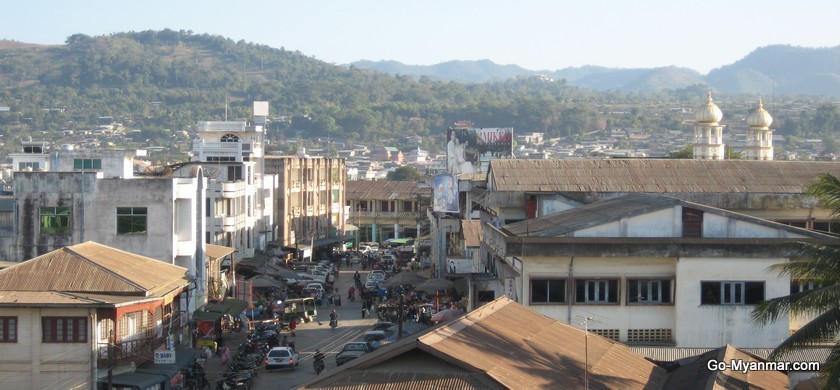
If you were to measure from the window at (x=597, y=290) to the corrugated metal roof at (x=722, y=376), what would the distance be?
4759 millimetres

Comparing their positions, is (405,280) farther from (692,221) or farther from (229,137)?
(692,221)

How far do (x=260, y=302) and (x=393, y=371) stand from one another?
105ft

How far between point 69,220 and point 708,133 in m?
51.1

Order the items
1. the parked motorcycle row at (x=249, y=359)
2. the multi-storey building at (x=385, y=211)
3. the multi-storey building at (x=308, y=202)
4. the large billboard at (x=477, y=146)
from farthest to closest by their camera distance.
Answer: the multi-storey building at (x=385, y=211)
the large billboard at (x=477, y=146)
the multi-storey building at (x=308, y=202)
the parked motorcycle row at (x=249, y=359)

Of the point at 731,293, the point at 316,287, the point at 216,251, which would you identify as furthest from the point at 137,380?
the point at 316,287

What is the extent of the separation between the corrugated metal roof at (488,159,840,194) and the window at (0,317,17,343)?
Answer: 1317 centimetres

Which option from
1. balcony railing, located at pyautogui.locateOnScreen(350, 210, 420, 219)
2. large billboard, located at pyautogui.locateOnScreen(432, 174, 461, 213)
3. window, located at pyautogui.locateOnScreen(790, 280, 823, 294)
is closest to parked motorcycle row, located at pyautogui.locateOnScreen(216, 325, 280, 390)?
window, located at pyautogui.locateOnScreen(790, 280, 823, 294)

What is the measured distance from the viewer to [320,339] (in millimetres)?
41062

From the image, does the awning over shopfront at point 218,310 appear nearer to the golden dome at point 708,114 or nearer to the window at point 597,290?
the window at point 597,290

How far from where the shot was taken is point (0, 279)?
27.5 metres

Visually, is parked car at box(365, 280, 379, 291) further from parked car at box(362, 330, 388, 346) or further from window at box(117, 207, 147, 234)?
window at box(117, 207, 147, 234)

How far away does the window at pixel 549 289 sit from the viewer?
26672mm

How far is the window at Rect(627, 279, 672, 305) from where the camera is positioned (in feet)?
87.8

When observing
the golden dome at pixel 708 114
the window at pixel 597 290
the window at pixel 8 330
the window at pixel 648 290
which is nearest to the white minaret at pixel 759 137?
the golden dome at pixel 708 114
